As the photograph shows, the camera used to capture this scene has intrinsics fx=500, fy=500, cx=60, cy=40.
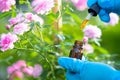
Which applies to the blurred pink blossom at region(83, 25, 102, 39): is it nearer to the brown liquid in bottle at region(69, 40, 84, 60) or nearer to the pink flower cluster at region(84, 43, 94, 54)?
the pink flower cluster at region(84, 43, 94, 54)

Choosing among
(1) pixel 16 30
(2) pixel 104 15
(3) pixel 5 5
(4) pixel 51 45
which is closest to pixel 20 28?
(1) pixel 16 30

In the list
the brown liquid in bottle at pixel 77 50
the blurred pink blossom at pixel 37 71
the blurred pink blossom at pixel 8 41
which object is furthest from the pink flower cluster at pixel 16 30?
the blurred pink blossom at pixel 37 71

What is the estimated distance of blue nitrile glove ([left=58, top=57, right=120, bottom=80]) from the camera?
84.0 inches

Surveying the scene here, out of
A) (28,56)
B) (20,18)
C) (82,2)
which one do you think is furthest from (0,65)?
(20,18)

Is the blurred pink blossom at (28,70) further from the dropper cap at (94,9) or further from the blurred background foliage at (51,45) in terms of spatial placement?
the dropper cap at (94,9)

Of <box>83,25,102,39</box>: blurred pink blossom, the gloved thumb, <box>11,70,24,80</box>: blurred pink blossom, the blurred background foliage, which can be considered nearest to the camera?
the gloved thumb

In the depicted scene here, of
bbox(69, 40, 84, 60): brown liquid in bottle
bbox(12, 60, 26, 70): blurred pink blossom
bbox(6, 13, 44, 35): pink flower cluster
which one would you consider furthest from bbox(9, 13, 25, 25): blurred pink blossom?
bbox(12, 60, 26, 70): blurred pink blossom

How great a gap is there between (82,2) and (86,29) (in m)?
0.24

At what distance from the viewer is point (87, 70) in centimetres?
215

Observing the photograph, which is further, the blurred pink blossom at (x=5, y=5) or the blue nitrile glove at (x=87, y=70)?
the blurred pink blossom at (x=5, y=5)

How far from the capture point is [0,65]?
12.1ft

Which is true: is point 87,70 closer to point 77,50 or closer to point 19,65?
point 77,50

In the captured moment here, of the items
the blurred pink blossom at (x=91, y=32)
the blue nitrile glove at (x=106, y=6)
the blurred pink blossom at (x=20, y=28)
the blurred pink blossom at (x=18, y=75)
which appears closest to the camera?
the blue nitrile glove at (x=106, y=6)

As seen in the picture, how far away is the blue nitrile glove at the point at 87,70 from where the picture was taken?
213 centimetres
